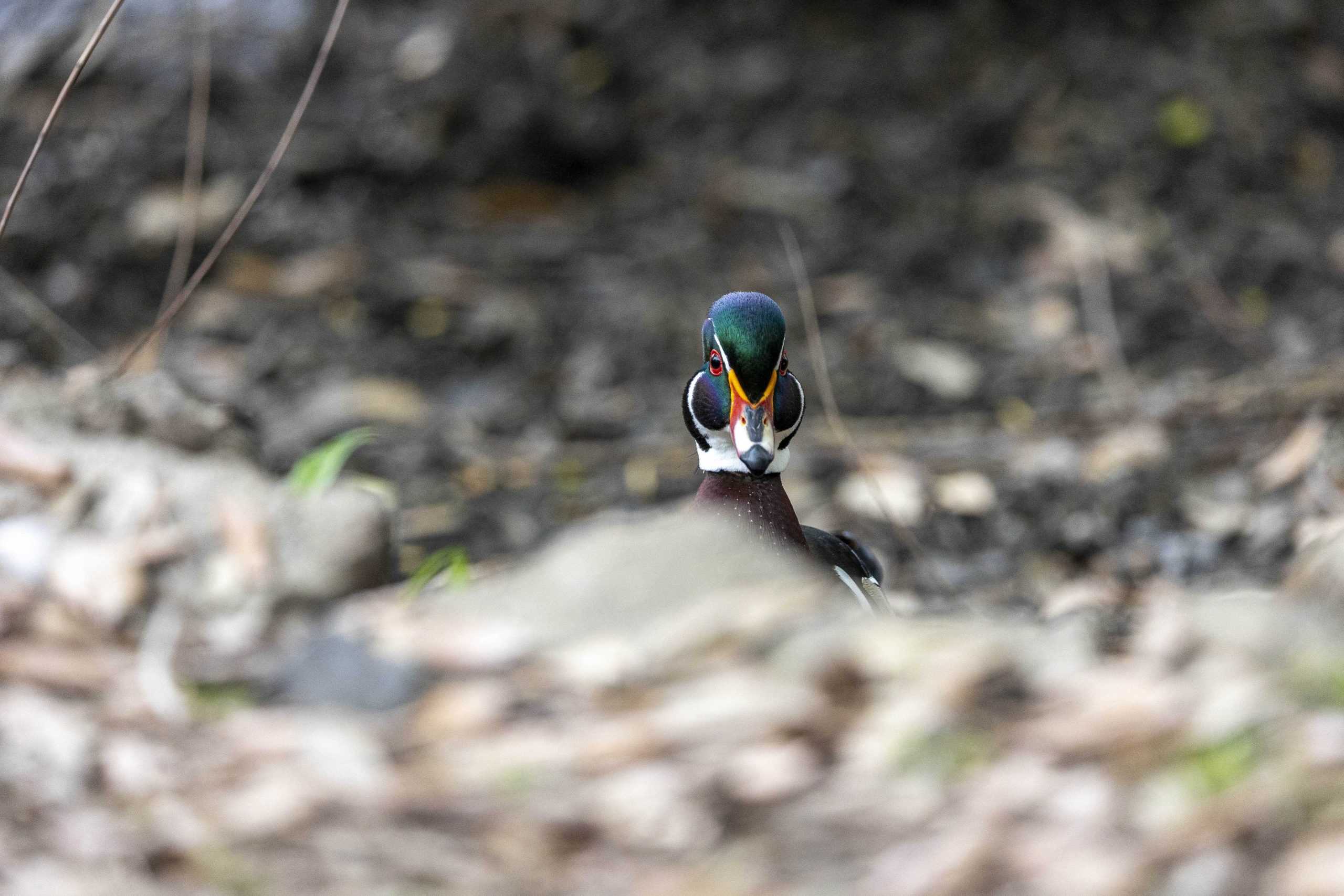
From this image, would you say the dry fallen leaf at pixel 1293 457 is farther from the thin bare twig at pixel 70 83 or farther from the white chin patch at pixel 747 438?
the thin bare twig at pixel 70 83

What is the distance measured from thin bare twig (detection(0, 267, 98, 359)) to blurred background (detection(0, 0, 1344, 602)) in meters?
0.07

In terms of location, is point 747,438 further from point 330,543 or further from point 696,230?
point 696,230

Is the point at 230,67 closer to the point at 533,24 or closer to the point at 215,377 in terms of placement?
the point at 533,24

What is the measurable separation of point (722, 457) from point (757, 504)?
15 cm

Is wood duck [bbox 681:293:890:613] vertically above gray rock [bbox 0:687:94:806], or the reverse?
wood duck [bbox 681:293:890:613]

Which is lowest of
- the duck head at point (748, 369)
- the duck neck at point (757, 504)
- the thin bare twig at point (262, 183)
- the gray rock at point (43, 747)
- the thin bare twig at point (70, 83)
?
the gray rock at point (43, 747)

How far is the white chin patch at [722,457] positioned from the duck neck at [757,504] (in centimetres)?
1

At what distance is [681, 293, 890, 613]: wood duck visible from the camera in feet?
9.16

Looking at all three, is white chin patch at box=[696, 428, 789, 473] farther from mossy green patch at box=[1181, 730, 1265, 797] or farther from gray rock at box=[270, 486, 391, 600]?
mossy green patch at box=[1181, 730, 1265, 797]

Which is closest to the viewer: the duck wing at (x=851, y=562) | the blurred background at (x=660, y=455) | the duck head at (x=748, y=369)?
the blurred background at (x=660, y=455)

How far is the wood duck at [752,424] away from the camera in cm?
279

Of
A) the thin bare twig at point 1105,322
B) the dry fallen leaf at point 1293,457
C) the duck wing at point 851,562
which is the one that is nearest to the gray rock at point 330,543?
the duck wing at point 851,562

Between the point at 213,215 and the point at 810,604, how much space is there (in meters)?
4.37

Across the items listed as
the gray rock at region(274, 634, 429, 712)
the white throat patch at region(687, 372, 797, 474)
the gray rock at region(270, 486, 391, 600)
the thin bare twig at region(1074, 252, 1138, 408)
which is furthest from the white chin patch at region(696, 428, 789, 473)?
the thin bare twig at region(1074, 252, 1138, 408)
